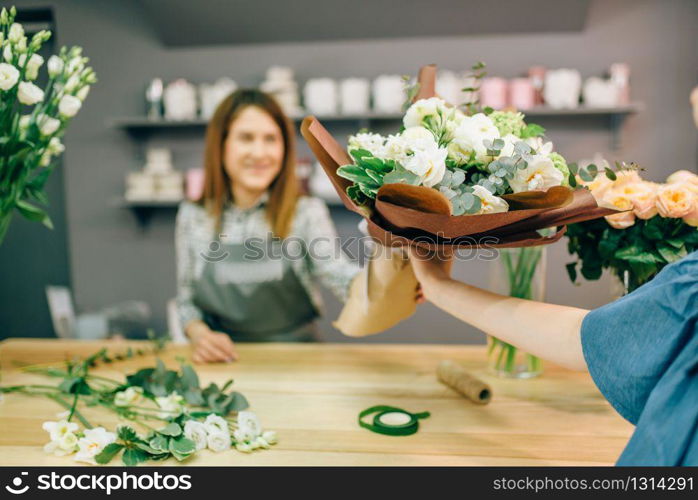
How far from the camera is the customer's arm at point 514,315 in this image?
795 mm

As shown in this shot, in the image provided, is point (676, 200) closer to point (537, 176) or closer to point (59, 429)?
point (537, 176)

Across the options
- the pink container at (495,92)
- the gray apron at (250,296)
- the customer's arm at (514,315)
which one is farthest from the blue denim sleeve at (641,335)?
the pink container at (495,92)

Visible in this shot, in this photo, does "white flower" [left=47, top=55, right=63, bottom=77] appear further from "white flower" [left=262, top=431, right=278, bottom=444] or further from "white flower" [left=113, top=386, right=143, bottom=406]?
"white flower" [left=262, top=431, right=278, bottom=444]

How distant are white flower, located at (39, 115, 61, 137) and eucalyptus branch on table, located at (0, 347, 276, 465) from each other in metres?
0.55

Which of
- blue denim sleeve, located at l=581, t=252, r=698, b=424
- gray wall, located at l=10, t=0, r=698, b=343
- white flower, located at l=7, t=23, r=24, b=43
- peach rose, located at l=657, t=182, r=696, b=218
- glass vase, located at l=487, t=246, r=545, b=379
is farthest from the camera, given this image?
gray wall, located at l=10, t=0, r=698, b=343

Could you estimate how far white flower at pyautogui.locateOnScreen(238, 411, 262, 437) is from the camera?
3.27ft

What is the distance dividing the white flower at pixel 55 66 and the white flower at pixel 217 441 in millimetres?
846

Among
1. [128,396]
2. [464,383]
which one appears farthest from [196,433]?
[464,383]

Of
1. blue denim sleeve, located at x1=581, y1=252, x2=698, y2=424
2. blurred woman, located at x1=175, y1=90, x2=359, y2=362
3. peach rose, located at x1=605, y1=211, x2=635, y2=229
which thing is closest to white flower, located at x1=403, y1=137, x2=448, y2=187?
blue denim sleeve, located at x1=581, y1=252, x2=698, y2=424

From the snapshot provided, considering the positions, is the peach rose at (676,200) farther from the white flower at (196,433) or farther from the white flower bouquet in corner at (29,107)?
the white flower bouquet in corner at (29,107)

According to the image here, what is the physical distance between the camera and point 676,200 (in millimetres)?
1016

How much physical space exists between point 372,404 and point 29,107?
1028 mm

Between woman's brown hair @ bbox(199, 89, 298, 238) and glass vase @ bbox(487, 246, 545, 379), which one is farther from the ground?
woman's brown hair @ bbox(199, 89, 298, 238)
